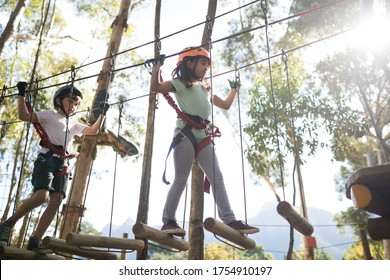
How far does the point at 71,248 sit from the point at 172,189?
2.66 feet

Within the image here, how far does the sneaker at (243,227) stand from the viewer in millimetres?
2166

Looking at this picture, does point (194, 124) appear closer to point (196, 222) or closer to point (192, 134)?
point (192, 134)

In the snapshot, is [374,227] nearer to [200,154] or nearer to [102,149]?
[200,154]

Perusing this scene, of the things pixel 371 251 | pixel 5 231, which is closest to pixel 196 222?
pixel 5 231

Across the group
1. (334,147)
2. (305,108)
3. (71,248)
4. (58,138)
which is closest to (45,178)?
(58,138)

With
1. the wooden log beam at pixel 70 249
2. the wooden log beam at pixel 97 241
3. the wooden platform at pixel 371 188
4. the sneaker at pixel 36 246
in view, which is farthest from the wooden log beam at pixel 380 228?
the sneaker at pixel 36 246

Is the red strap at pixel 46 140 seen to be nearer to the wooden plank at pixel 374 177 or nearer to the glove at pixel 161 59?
the glove at pixel 161 59

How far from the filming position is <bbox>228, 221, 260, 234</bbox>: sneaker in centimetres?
217

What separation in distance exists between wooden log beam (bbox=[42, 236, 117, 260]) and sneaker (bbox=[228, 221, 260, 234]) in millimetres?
1069

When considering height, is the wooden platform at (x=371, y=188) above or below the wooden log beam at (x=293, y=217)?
below

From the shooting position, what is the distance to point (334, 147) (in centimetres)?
709

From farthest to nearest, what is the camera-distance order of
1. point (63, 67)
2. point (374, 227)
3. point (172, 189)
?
point (63, 67), point (172, 189), point (374, 227)

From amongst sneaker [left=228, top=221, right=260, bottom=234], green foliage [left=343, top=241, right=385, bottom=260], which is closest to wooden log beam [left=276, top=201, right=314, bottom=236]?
sneaker [left=228, top=221, right=260, bottom=234]

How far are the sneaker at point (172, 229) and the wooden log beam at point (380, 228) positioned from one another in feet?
3.68
